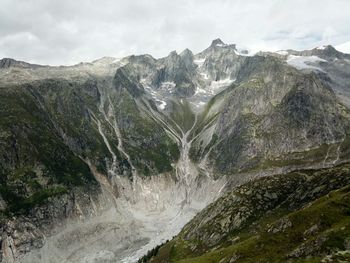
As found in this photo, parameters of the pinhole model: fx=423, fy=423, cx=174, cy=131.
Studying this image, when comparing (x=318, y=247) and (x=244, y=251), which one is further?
(x=244, y=251)

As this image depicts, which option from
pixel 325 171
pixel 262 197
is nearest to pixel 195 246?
pixel 262 197

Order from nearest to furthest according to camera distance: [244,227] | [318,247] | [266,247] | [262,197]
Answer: [318,247] → [266,247] → [244,227] → [262,197]

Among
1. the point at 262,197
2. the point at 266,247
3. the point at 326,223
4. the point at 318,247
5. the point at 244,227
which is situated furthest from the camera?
the point at 262,197

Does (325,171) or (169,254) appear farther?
(325,171)

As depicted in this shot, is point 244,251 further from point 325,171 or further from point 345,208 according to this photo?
point 325,171

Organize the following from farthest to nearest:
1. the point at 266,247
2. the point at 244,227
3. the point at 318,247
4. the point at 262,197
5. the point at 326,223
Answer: the point at 262,197
the point at 244,227
the point at 266,247
the point at 326,223
the point at 318,247

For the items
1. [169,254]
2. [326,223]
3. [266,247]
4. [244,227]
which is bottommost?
[169,254]

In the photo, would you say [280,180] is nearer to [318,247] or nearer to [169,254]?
[169,254]

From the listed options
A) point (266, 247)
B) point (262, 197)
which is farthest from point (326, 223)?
point (262, 197)

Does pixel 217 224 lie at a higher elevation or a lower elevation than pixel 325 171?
lower
